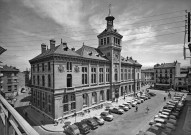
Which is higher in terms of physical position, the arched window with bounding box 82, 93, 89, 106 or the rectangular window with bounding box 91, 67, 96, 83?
the rectangular window with bounding box 91, 67, 96, 83

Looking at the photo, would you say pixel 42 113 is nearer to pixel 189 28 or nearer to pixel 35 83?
pixel 35 83

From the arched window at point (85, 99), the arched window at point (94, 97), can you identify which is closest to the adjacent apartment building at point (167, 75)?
the arched window at point (94, 97)

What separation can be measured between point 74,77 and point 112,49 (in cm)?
1773

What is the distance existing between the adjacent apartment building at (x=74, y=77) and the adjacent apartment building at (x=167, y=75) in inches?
1580

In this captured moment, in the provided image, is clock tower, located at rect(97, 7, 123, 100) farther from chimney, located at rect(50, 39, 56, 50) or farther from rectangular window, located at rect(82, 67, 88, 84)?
chimney, located at rect(50, 39, 56, 50)

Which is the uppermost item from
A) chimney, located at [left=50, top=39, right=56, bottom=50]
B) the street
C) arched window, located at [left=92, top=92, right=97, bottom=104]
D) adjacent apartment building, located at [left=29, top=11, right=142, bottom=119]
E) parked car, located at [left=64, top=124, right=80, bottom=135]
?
chimney, located at [left=50, top=39, right=56, bottom=50]

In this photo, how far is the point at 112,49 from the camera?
114 ft

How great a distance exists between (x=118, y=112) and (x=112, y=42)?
22.4m

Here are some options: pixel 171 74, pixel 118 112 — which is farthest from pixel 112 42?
pixel 171 74

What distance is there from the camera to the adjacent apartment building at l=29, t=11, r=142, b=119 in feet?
69.4

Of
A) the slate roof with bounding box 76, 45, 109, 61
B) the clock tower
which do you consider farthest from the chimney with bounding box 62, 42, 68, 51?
the clock tower

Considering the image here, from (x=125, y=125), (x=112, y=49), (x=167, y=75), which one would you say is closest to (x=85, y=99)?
(x=125, y=125)

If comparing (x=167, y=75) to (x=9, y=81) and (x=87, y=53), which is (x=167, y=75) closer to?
(x=87, y=53)

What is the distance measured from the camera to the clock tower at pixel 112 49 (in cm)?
3478
